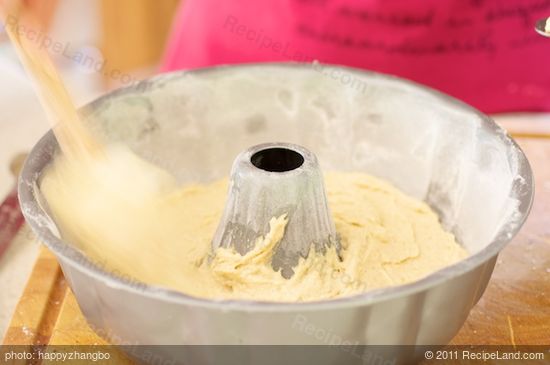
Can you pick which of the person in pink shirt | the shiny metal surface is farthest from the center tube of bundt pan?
the person in pink shirt

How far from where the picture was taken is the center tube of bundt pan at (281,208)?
2.38 feet

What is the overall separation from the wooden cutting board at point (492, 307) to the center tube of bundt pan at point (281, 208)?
18cm

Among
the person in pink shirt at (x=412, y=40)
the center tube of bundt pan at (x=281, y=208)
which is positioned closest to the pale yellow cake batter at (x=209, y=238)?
the center tube of bundt pan at (x=281, y=208)

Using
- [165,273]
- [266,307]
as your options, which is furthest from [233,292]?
[266,307]

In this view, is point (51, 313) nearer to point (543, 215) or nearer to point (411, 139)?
point (411, 139)

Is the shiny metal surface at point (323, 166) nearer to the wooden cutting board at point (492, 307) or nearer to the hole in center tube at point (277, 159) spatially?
the wooden cutting board at point (492, 307)

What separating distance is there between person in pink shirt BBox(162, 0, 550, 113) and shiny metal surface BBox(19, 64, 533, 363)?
0.22m

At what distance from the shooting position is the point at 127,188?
2.65 feet

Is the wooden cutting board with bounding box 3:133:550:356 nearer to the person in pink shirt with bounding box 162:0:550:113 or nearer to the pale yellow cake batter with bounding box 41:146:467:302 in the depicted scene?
the pale yellow cake batter with bounding box 41:146:467:302

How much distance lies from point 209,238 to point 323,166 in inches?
9.5

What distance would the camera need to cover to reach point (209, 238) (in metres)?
0.81

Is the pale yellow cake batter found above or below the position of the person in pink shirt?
below

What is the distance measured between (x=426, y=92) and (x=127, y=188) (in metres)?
0.40

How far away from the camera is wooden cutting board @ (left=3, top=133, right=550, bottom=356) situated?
0.73 meters
